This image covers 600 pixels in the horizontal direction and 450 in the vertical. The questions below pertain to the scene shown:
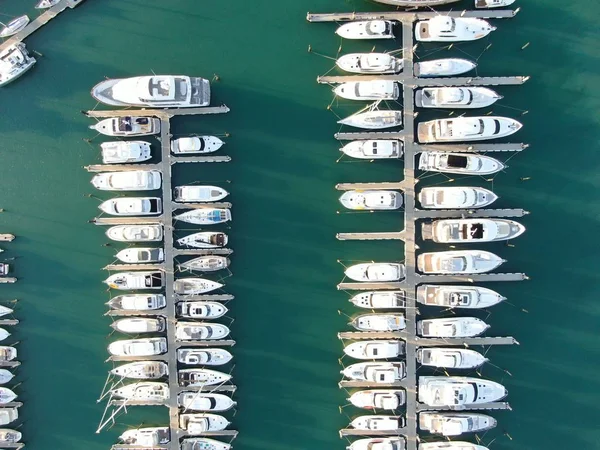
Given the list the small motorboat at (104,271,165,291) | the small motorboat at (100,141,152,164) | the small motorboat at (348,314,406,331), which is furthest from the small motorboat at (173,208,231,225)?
the small motorboat at (348,314,406,331)

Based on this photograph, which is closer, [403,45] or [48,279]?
[403,45]

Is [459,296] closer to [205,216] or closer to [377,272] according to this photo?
[377,272]

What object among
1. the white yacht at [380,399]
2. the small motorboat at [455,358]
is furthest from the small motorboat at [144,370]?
the small motorboat at [455,358]

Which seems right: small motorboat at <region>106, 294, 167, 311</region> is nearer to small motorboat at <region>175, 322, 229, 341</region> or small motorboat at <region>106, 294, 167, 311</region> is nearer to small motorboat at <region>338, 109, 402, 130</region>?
small motorboat at <region>175, 322, 229, 341</region>

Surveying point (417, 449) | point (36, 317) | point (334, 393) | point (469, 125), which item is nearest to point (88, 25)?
point (36, 317)

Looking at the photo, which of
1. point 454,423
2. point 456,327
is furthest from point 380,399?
point 456,327

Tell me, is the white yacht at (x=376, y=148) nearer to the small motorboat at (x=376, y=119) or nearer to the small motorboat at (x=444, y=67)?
the small motorboat at (x=376, y=119)

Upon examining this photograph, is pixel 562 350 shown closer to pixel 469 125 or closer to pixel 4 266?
pixel 469 125
